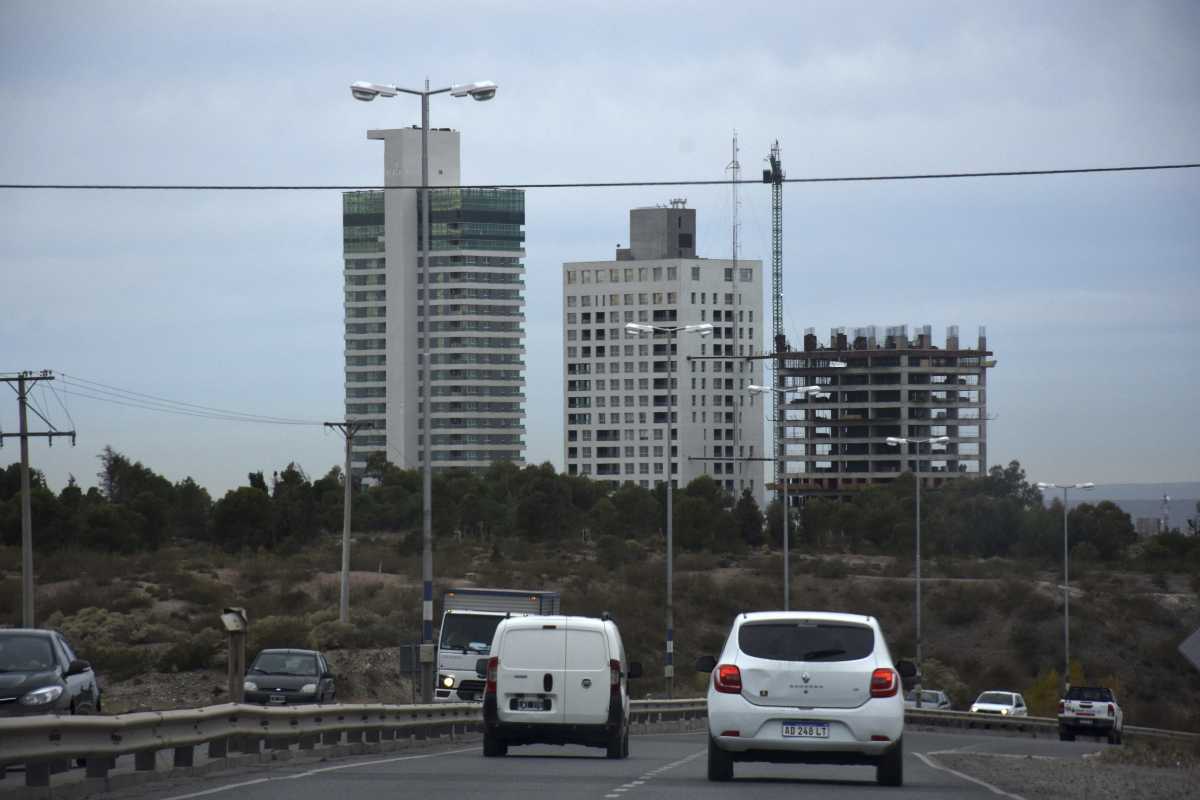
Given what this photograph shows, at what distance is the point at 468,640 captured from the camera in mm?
41844

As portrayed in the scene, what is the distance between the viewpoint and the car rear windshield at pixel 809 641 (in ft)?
60.7

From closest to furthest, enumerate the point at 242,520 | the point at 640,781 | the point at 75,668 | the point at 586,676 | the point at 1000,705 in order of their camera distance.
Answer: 1. the point at 640,781
2. the point at 75,668
3. the point at 586,676
4. the point at 1000,705
5. the point at 242,520

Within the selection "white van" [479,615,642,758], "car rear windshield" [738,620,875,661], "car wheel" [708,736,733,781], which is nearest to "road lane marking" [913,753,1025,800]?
"car rear windshield" [738,620,875,661]

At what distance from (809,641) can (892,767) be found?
1625mm

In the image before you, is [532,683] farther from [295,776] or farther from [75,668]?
[75,668]

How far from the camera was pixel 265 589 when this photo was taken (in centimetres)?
8556

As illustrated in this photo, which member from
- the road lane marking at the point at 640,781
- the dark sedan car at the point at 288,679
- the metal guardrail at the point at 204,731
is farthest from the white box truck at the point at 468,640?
the road lane marking at the point at 640,781

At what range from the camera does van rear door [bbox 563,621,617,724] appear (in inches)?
960

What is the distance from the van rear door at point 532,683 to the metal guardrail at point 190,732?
250cm

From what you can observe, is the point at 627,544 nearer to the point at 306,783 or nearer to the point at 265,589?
the point at 265,589

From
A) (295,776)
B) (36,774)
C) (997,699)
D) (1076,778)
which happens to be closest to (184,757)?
(295,776)

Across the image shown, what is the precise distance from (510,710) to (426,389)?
1751 centimetres

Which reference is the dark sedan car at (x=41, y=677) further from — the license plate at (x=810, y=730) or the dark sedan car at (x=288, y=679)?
the dark sedan car at (x=288, y=679)

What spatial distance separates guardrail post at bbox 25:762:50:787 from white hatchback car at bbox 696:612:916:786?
6645 millimetres
